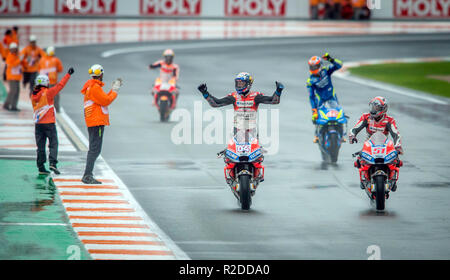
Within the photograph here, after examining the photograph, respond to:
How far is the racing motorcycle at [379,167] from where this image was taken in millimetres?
15500

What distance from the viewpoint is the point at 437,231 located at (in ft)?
47.2

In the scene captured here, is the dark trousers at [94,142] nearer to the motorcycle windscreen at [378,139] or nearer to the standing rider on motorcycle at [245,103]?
the standing rider on motorcycle at [245,103]

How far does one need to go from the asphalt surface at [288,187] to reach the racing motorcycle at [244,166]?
0.30 meters

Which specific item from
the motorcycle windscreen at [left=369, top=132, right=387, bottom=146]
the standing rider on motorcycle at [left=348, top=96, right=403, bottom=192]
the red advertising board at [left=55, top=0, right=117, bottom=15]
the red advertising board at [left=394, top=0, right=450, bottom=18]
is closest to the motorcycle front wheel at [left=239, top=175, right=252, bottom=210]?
the standing rider on motorcycle at [left=348, top=96, right=403, bottom=192]

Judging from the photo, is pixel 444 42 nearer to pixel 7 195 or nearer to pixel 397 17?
pixel 397 17

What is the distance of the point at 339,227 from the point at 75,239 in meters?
3.86

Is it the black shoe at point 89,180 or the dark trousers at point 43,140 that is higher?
the dark trousers at point 43,140

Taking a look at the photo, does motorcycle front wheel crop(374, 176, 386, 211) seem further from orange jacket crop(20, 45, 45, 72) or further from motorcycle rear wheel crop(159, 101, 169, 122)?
orange jacket crop(20, 45, 45, 72)

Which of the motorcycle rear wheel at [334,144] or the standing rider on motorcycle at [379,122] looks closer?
the standing rider on motorcycle at [379,122]

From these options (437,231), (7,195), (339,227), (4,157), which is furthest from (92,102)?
(437,231)

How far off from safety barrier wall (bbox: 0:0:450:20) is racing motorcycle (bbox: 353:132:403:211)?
47.6m

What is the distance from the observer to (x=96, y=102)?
17594 mm

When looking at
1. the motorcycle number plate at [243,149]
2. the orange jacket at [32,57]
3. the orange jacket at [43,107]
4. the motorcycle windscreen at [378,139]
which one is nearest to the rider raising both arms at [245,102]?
the motorcycle number plate at [243,149]

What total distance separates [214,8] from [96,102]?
46523mm
